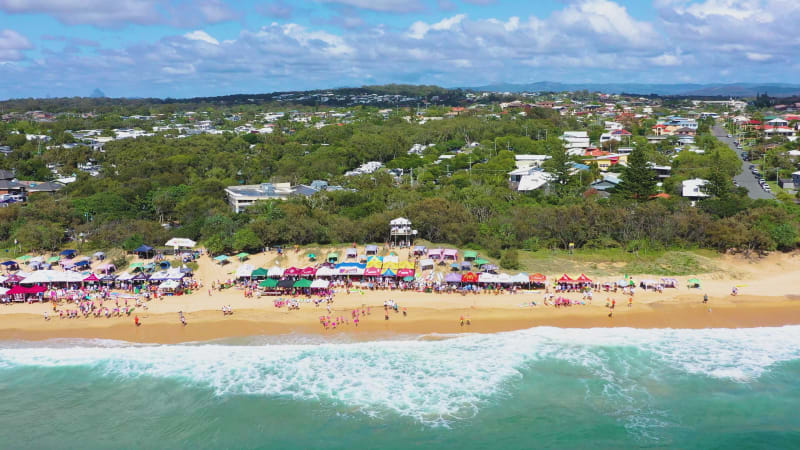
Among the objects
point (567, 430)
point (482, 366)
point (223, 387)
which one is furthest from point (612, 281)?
point (223, 387)

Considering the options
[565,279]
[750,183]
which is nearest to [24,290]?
[565,279]

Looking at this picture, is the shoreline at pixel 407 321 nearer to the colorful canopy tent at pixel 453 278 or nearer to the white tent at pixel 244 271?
the colorful canopy tent at pixel 453 278

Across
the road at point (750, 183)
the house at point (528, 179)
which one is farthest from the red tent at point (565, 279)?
the road at point (750, 183)

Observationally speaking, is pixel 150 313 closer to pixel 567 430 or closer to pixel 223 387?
pixel 223 387

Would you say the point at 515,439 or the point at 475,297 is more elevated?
the point at 475,297

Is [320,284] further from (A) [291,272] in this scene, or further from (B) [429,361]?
(B) [429,361]
